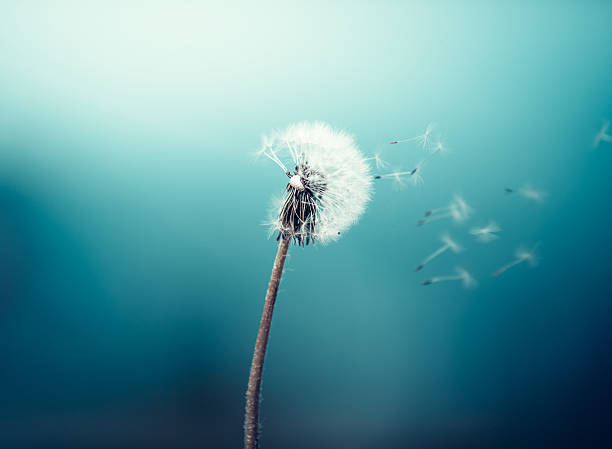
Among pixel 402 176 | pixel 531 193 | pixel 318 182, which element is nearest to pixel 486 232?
pixel 531 193

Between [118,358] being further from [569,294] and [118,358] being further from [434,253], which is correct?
[569,294]

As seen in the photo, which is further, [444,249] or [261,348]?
[444,249]

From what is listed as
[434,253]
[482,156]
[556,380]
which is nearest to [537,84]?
[482,156]

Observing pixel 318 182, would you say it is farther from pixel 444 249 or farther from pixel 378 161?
pixel 444 249

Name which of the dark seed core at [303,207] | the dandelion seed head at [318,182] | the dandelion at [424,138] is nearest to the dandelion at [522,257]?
the dandelion at [424,138]

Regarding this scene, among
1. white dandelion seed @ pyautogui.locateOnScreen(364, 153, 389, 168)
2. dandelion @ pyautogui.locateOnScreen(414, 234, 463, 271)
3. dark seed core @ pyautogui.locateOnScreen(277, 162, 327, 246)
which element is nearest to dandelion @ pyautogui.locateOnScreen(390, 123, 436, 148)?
white dandelion seed @ pyautogui.locateOnScreen(364, 153, 389, 168)

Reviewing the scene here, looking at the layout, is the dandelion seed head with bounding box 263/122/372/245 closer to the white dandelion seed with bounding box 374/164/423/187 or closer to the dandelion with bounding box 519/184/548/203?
the white dandelion seed with bounding box 374/164/423/187

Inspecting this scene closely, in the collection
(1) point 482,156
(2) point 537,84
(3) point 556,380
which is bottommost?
(3) point 556,380
